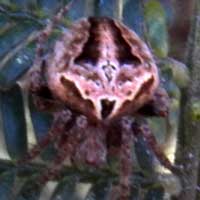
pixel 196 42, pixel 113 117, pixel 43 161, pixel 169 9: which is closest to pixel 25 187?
pixel 43 161

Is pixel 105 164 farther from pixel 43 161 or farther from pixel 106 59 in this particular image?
pixel 106 59

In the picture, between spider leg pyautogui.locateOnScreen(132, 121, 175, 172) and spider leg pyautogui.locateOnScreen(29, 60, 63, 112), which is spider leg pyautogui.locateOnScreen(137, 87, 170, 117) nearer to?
spider leg pyautogui.locateOnScreen(132, 121, 175, 172)

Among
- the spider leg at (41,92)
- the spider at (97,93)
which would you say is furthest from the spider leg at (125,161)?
the spider leg at (41,92)

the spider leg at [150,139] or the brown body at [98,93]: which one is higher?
the brown body at [98,93]

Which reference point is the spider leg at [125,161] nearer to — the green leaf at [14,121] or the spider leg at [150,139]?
the spider leg at [150,139]

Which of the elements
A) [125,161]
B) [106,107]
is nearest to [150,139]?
[125,161]

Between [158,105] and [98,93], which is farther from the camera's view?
[158,105]

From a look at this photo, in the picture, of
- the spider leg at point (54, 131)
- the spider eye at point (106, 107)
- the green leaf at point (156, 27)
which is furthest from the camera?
the green leaf at point (156, 27)

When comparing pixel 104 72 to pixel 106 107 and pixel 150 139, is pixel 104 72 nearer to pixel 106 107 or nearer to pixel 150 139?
pixel 106 107
